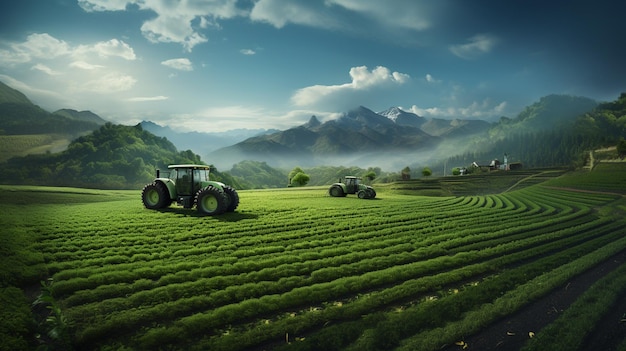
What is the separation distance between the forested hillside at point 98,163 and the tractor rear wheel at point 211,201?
1120cm

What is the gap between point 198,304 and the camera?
8008mm

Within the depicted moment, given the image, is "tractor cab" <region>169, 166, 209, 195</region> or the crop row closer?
the crop row

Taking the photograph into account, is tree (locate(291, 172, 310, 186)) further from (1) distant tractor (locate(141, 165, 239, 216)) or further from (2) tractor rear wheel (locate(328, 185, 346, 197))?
(1) distant tractor (locate(141, 165, 239, 216))

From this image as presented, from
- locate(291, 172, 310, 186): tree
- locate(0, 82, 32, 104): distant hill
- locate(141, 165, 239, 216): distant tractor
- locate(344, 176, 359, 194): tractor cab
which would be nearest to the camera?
locate(0, 82, 32, 104): distant hill

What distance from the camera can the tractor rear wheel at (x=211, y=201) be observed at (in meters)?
→ 20.2

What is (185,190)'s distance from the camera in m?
21.8

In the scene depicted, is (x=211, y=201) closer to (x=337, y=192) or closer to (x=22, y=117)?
(x=22, y=117)

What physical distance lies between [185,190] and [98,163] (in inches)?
1769

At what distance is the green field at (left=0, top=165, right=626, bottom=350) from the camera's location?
6.79 m

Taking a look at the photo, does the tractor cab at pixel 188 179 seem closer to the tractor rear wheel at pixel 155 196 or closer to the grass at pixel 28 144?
the tractor rear wheel at pixel 155 196

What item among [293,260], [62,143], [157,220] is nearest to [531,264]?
[293,260]

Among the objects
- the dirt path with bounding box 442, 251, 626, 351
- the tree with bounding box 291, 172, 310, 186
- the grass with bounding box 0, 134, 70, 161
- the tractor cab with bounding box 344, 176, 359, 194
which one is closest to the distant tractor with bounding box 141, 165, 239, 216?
the grass with bounding box 0, 134, 70, 161

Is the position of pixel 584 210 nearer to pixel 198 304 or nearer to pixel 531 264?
pixel 531 264

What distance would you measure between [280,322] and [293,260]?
15.2 feet
